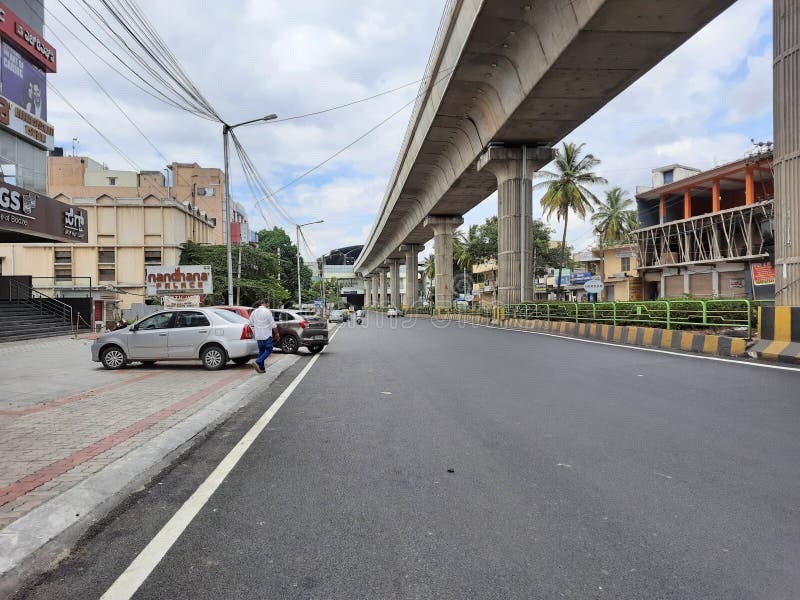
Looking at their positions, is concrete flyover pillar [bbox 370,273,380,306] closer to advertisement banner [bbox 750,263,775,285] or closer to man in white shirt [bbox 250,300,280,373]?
advertisement banner [bbox 750,263,775,285]

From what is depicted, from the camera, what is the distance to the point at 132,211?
44.7 metres

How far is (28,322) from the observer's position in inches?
1045

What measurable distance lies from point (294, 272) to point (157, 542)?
85.1m

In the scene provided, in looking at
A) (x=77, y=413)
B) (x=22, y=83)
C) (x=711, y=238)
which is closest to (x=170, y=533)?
(x=77, y=413)

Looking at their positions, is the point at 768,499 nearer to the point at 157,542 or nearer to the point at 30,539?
the point at 157,542

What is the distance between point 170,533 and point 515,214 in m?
32.1

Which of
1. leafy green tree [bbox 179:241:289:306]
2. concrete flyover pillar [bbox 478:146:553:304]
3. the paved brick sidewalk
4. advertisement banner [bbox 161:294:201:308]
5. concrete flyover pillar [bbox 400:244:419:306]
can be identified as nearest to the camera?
the paved brick sidewalk

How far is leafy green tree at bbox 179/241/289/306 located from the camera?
1796 inches

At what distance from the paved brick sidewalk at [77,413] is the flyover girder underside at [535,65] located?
48.7 feet

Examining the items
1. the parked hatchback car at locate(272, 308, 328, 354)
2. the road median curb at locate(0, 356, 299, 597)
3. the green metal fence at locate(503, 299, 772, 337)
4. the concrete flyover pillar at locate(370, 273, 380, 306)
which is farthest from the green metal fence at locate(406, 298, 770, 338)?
the concrete flyover pillar at locate(370, 273, 380, 306)

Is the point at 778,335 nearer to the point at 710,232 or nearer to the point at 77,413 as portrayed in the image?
the point at 77,413

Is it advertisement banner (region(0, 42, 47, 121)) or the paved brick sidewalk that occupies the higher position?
advertisement banner (region(0, 42, 47, 121))

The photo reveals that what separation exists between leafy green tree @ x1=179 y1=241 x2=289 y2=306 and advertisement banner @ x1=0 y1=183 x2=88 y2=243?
15.0 meters

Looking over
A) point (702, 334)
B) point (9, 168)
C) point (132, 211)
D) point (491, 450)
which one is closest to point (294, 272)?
point (132, 211)
